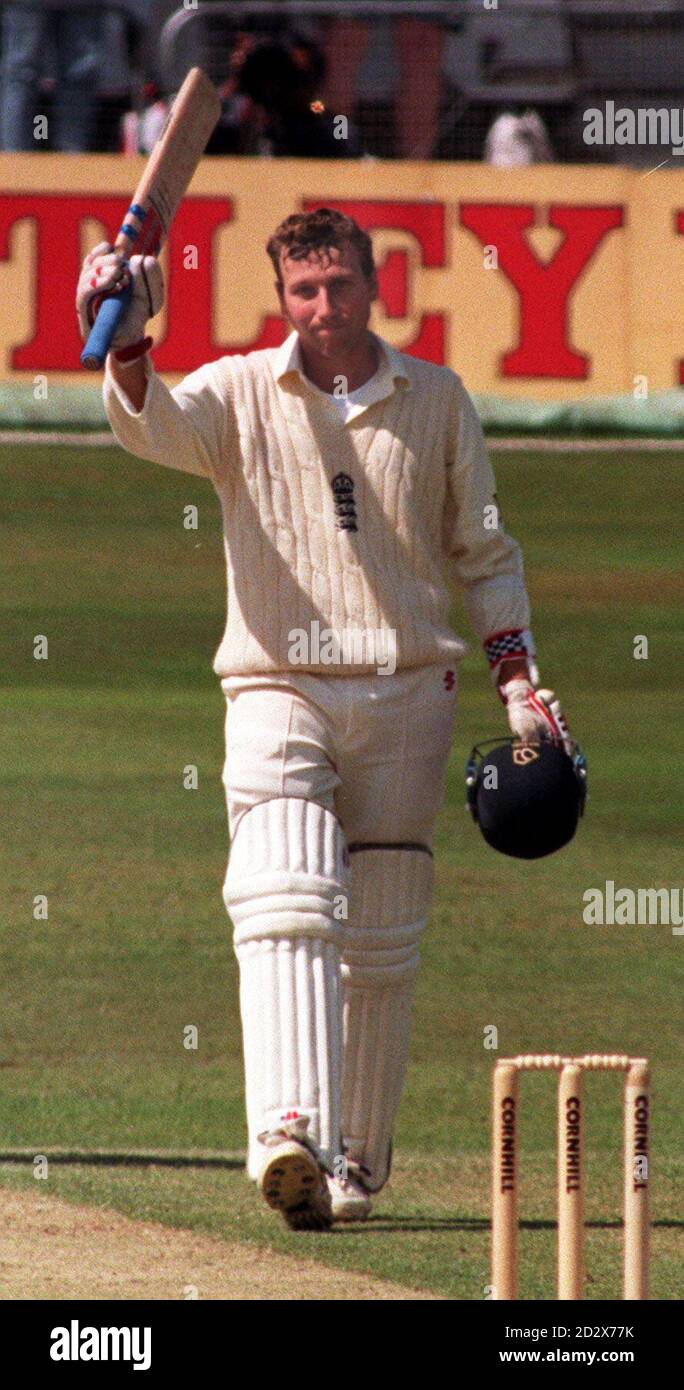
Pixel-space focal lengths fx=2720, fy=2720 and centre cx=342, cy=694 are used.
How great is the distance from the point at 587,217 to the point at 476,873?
905 cm

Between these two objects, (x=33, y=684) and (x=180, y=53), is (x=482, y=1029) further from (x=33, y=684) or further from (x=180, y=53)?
(x=180, y=53)

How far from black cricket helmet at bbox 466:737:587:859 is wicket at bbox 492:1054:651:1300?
1305 millimetres

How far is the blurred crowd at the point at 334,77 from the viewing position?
17.4 metres

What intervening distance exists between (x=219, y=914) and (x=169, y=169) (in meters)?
4.22

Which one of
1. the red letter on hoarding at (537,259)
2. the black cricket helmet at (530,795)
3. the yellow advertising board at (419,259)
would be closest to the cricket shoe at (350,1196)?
the black cricket helmet at (530,795)

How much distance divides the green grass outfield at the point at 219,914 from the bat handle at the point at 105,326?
72.9 inches

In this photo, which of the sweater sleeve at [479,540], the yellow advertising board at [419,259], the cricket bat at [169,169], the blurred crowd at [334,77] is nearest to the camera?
the cricket bat at [169,169]

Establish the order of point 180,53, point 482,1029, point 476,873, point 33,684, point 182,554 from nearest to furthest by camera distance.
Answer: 1. point 482,1029
2. point 476,873
3. point 33,684
4. point 182,554
5. point 180,53

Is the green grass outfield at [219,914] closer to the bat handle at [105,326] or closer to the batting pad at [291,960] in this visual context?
the batting pad at [291,960]

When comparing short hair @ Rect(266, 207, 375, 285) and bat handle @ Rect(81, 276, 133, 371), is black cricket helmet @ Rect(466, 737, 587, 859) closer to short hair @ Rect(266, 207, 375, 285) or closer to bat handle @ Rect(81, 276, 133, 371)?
short hair @ Rect(266, 207, 375, 285)

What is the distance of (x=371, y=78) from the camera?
18.1 metres

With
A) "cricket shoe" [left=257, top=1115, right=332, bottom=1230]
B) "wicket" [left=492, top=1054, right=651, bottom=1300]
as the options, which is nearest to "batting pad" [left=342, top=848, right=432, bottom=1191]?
"cricket shoe" [left=257, top=1115, right=332, bottom=1230]

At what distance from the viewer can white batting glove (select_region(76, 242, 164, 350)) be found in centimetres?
533
